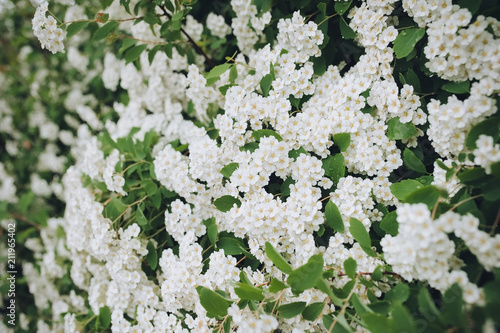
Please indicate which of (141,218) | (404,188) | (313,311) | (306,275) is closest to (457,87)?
(404,188)

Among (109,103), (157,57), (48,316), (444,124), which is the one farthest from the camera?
(109,103)

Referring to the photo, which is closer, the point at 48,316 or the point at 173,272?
the point at 173,272

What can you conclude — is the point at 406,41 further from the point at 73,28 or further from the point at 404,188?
the point at 73,28

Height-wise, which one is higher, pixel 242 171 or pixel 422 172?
pixel 242 171

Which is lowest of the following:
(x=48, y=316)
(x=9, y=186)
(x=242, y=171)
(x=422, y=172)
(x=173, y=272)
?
(x=48, y=316)

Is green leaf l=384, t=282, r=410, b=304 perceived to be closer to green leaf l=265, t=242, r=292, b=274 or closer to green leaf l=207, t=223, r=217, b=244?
green leaf l=265, t=242, r=292, b=274

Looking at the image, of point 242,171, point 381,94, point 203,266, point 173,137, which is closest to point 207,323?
point 203,266

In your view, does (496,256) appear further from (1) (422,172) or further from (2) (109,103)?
(2) (109,103)
